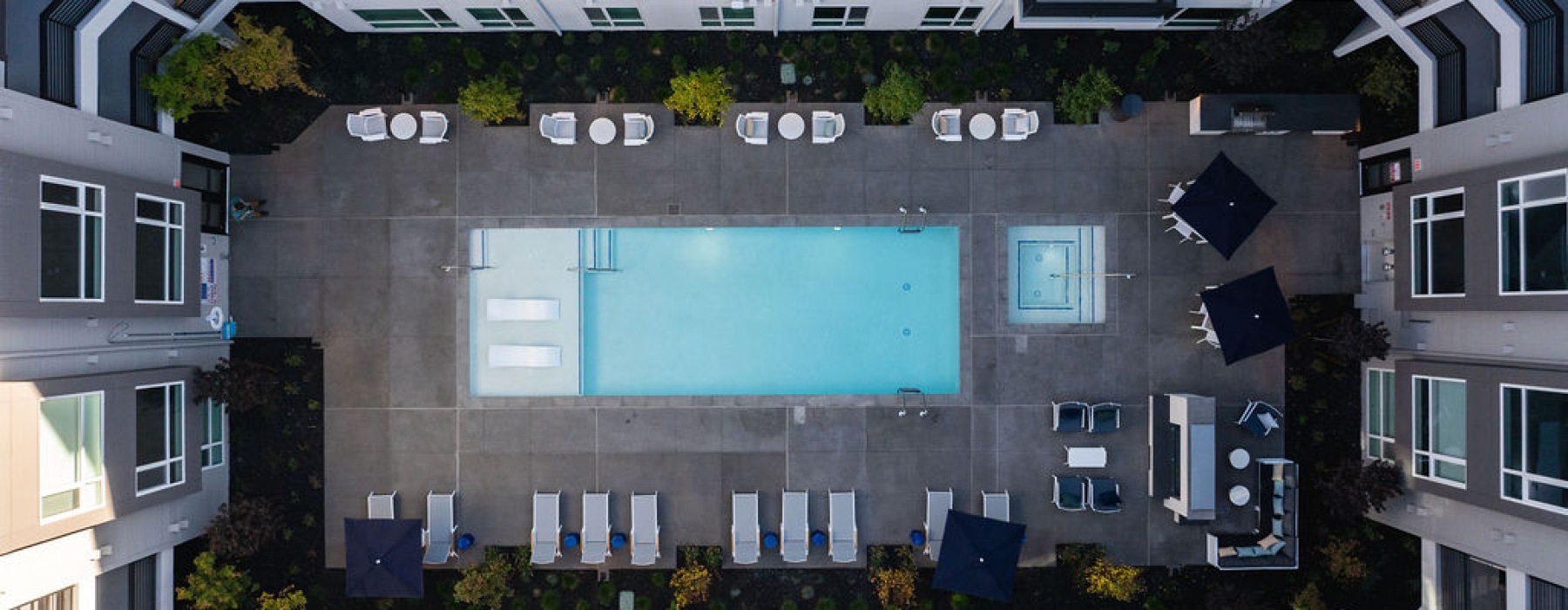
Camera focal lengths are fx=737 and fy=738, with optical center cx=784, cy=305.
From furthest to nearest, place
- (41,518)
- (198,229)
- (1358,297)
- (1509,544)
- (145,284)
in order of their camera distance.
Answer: (1358,297) < (198,229) < (145,284) < (1509,544) < (41,518)

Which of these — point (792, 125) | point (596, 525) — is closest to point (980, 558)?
point (596, 525)

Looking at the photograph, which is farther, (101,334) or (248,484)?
(248,484)

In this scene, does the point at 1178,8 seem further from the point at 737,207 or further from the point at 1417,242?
the point at 737,207

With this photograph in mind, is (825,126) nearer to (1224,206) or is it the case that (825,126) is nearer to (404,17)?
→ (1224,206)

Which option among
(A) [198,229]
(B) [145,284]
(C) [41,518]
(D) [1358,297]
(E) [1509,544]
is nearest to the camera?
(C) [41,518]

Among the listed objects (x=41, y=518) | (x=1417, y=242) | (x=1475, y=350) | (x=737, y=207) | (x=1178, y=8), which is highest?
(x=1178, y=8)

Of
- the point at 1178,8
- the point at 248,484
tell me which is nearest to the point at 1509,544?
the point at 1178,8

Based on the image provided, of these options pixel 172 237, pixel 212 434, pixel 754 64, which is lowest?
pixel 212 434
